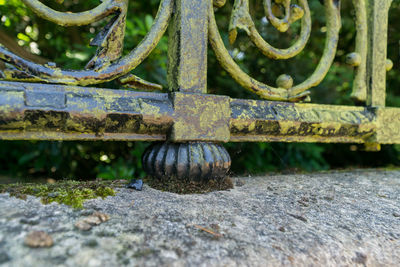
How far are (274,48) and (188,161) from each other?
2.12ft

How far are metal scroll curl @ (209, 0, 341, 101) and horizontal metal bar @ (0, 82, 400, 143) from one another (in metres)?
0.07

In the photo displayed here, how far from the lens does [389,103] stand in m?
2.46

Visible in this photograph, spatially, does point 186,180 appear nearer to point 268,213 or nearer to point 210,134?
point 210,134

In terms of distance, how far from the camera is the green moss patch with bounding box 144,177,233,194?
0.98 meters

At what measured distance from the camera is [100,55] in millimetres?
994

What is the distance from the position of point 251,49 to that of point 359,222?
5.07ft

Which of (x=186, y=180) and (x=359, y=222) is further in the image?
(x=186, y=180)

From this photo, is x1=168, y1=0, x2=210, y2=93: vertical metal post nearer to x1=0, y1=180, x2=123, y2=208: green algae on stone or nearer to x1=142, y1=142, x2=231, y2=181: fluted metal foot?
x1=142, y1=142, x2=231, y2=181: fluted metal foot

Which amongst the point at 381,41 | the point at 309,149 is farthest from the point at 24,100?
the point at 309,149

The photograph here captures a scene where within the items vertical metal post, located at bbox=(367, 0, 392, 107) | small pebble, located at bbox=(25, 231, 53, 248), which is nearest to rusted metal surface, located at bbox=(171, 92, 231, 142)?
small pebble, located at bbox=(25, 231, 53, 248)

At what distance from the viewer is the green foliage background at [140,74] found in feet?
5.98

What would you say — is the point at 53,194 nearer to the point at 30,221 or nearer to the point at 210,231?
the point at 30,221

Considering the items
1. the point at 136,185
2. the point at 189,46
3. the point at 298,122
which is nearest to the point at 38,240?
the point at 136,185

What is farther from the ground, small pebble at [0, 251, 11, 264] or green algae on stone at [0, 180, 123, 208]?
green algae on stone at [0, 180, 123, 208]
